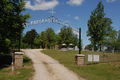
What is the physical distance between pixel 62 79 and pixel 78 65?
4904 mm

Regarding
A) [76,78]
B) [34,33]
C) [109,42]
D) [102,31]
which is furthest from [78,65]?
[34,33]

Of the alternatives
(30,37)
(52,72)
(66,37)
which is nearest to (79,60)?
(52,72)

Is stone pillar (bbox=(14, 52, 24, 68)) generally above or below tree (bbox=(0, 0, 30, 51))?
below

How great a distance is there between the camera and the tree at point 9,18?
12729 mm

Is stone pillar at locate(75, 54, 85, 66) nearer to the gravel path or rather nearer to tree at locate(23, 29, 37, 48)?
the gravel path

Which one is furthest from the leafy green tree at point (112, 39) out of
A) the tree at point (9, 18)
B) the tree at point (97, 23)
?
the tree at point (9, 18)

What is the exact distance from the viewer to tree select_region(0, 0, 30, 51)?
41.8 ft

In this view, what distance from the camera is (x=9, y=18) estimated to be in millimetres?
13008

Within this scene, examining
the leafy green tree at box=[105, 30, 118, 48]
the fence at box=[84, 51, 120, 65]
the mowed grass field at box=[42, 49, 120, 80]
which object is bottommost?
the mowed grass field at box=[42, 49, 120, 80]

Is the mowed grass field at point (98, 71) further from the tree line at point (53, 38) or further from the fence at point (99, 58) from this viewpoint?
the tree line at point (53, 38)


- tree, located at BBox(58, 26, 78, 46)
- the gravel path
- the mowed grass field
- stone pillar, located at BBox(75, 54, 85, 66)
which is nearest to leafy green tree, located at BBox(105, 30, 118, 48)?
tree, located at BBox(58, 26, 78, 46)

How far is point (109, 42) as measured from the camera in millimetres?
40125

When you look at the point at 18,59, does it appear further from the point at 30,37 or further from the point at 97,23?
the point at 30,37

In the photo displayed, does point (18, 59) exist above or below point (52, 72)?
above
